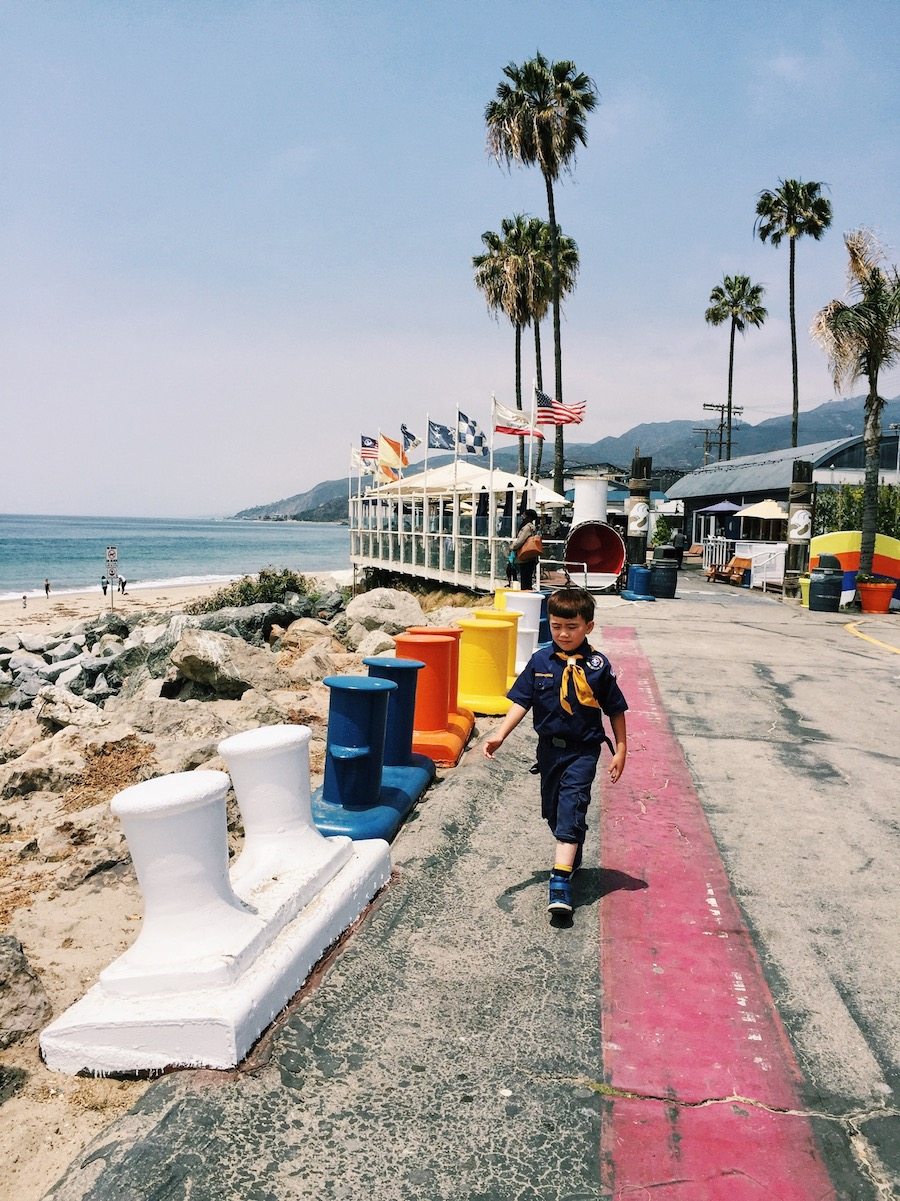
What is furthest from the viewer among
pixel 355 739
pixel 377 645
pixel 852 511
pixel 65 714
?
pixel 852 511

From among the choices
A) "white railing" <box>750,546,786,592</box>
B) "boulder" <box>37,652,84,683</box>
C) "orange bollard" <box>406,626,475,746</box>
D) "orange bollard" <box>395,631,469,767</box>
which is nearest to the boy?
"orange bollard" <box>395,631,469,767</box>

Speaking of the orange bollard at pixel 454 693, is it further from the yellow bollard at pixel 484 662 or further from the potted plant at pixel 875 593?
the potted plant at pixel 875 593

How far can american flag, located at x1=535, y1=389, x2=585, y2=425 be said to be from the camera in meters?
20.2

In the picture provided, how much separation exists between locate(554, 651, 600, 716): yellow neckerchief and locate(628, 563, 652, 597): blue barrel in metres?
15.9

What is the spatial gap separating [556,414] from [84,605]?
28187mm

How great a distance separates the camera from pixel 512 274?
35.8 metres

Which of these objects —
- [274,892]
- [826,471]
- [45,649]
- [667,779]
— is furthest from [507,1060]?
[826,471]

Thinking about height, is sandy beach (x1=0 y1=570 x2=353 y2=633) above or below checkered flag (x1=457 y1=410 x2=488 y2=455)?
below

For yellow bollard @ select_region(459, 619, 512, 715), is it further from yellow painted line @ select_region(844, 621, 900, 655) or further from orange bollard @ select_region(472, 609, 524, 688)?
yellow painted line @ select_region(844, 621, 900, 655)

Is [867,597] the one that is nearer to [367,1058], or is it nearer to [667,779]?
[667,779]

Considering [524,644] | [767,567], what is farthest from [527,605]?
[767,567]

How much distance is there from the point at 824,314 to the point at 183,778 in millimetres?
18481

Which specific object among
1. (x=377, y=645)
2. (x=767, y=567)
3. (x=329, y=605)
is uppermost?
(x=767, y=567)

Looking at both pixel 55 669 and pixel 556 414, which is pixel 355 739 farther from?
pixel 556 414
